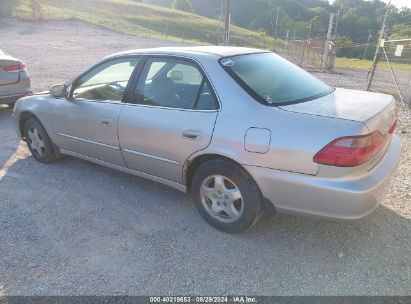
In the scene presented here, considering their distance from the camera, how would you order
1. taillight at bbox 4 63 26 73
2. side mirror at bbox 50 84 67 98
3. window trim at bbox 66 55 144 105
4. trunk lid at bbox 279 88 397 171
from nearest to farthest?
1. trunk lid at bbox 279 88 397 171
2. window trim at bbox 66 55 144 105
3. side mirror at bbox 50 84 67 98
4. taillight at bbox 4 63 26 73

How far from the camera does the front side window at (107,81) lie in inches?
162

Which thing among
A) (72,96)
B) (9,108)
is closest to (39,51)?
(9,108)

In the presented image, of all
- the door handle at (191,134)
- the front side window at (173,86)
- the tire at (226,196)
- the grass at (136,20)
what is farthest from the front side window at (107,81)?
the grass at (136,20)

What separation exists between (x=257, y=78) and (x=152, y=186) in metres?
1.81

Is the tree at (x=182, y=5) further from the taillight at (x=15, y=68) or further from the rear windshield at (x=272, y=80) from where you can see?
the rear windshield at (x=272, y=80)

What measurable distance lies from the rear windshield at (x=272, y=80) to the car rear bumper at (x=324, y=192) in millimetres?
660

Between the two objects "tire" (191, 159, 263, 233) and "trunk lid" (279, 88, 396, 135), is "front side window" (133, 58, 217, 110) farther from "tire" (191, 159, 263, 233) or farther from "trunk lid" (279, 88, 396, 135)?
"trunk lid" (279, 88, 396, 135)

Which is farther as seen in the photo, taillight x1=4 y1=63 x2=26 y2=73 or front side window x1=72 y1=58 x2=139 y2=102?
taillight x1=4 y1=63 x2=26 y2=73

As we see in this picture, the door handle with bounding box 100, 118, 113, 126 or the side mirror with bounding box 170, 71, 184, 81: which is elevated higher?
the side mirror with bounding box 170, 71, 184, 81

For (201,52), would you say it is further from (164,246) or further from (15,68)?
(15,68)

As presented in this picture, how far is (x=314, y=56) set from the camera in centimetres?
1964

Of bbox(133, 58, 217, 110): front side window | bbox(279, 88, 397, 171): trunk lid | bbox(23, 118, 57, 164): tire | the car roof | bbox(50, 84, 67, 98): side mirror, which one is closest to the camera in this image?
bbox(279, 88, 397, 171): trunk lid

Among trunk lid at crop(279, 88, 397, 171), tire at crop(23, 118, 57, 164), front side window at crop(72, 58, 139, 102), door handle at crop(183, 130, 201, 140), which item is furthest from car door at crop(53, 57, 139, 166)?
trunk lid at crop(279, 88, 397, 171)

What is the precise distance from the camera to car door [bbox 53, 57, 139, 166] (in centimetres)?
412
